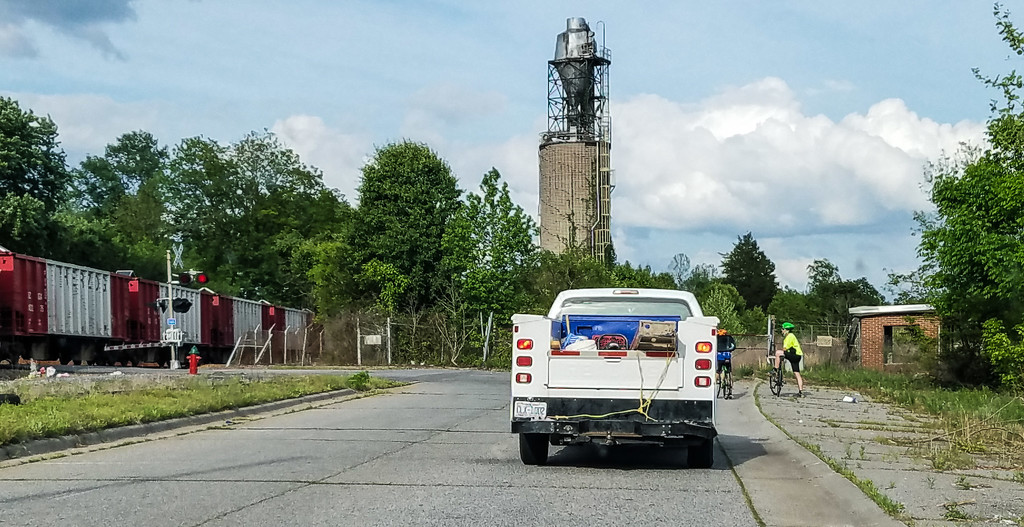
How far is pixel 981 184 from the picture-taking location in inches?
1056

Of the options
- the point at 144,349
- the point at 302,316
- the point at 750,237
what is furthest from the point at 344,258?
the point at 750,237

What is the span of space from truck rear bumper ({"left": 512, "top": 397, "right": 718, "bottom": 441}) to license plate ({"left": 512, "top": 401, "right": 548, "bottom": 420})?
40mm

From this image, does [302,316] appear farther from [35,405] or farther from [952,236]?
[35,405]

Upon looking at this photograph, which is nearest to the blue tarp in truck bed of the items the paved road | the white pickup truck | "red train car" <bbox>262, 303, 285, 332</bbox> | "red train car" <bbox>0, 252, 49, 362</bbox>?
the paved road

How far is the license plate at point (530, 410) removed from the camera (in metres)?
10.7

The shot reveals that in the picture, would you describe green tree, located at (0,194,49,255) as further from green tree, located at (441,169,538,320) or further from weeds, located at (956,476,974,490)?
weeds, located at (956,476,974,490)

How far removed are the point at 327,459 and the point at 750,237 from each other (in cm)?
10823

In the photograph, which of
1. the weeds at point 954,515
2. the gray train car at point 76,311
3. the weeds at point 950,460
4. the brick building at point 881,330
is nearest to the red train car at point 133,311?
the gray train car at point 76,311

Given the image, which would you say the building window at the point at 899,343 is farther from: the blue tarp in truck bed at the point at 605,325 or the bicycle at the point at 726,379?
the blue tarp in truck bed at the point at 605,325

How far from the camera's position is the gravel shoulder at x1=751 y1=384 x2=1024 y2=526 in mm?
7828

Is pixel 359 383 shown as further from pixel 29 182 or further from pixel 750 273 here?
pixel 750 273

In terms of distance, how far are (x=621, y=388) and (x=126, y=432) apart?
21.3 feet

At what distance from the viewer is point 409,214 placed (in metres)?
52.8

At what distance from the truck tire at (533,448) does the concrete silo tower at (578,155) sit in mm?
59478
